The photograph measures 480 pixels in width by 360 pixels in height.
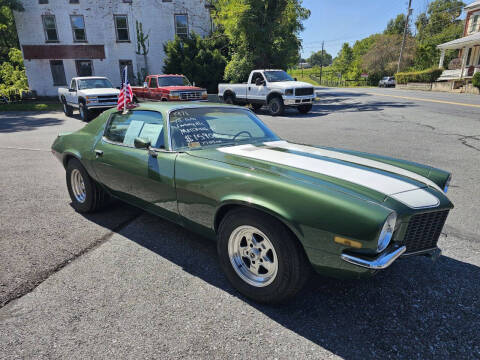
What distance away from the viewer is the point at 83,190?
413 centimetres

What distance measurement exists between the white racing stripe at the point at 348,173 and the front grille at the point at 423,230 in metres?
0.09

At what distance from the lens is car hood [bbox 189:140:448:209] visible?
2.19 metres

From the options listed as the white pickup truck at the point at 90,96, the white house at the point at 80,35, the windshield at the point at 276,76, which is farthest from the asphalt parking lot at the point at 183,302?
the white house at the point at 80,35

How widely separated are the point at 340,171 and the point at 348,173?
2.6 inches

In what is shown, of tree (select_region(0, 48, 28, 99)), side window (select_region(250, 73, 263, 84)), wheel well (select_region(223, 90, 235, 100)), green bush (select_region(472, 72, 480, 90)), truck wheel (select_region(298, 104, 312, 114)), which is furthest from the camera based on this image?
green bush (select_region(472, 72, 480, 90))

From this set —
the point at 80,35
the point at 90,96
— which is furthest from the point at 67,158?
the point at 80,35

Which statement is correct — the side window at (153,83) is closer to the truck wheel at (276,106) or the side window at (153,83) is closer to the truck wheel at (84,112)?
the truck wheel at (84,112)

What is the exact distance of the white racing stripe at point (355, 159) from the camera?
265 centimetres

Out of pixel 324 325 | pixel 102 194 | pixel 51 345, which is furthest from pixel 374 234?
pixel 102 194

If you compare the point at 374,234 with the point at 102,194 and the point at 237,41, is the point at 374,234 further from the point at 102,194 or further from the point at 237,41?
the point at 237,41

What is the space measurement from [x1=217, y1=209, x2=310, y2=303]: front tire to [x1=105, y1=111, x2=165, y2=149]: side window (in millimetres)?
1189

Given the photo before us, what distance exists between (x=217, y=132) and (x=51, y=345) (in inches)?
88.7

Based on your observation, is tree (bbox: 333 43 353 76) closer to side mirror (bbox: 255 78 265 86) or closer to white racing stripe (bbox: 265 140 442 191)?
side mirror (bbox: 255 78 265 86)

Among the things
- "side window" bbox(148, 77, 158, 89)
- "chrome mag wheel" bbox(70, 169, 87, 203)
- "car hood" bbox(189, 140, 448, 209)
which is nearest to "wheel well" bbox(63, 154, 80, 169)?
"chrome mag wheel" bbox(70, 169, 87, 203)
